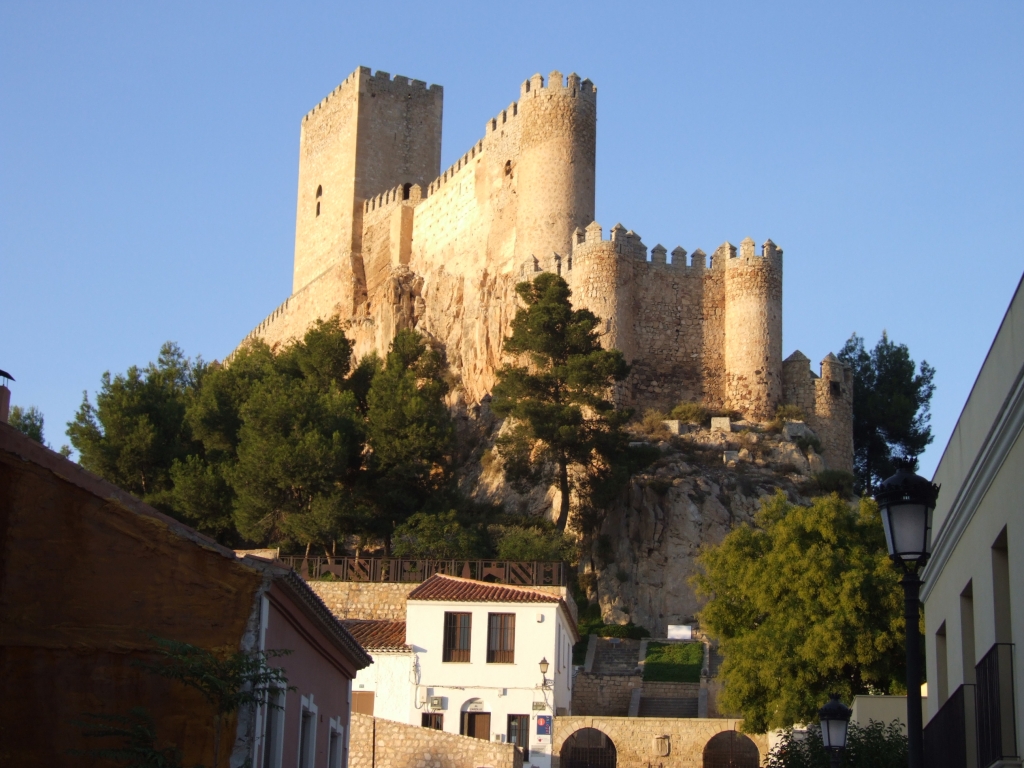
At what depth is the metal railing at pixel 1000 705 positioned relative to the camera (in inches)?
377

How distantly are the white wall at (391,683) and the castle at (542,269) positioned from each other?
57.5 feet

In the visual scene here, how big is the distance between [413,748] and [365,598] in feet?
27.0

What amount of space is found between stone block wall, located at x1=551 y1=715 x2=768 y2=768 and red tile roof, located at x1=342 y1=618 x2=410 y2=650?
3.65m

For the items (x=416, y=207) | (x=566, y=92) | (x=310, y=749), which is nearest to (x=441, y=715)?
(x=310, y=749)

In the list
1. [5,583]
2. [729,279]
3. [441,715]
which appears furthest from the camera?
[729,279]

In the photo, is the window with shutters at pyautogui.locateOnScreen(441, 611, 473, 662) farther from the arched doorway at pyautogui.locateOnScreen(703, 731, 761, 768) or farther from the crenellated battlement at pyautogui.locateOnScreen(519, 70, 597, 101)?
the crenellated battlement at pyautogui.locateOnScreen(519, 70, 597, 101)

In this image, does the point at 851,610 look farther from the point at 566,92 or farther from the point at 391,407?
the point at 566,92

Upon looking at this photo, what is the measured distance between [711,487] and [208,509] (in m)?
14.2

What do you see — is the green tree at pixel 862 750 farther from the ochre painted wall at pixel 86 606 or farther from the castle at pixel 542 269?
the castle at pixel 542 269

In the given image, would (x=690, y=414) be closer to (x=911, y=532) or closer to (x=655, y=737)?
(x=655, y=737)

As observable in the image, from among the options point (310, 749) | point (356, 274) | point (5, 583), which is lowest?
point (310, 749)

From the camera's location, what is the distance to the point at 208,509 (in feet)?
136

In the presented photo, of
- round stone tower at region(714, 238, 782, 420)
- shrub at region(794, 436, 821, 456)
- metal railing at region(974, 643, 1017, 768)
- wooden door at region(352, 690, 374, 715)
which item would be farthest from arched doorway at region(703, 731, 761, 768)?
metal railing at region(974, 643, 1017, 768)

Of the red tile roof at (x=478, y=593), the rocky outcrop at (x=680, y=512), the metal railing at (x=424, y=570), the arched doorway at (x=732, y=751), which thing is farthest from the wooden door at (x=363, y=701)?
the rocky outcrop at (x=680, y=512)
